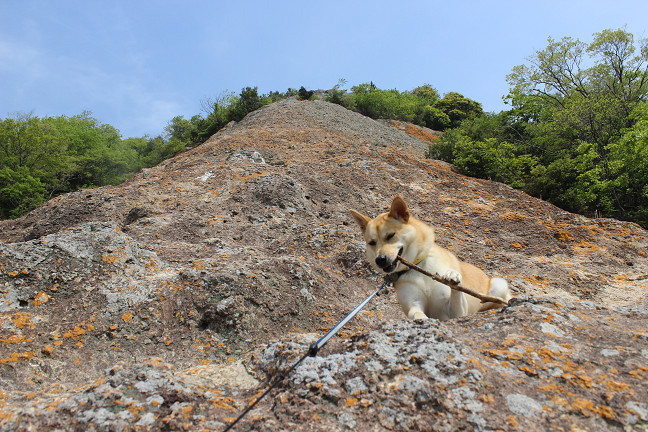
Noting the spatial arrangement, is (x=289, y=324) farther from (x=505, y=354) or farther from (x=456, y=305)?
(x=505, y=354)

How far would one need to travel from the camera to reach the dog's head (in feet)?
10.1

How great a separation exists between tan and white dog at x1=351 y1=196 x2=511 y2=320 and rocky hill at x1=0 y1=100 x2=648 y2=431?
383 millimetres

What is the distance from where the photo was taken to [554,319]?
8.30ft

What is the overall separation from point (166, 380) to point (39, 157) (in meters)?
35.3

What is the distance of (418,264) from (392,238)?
0.35 metres

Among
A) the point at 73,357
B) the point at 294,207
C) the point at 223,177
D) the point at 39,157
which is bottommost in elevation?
the point at 73,357

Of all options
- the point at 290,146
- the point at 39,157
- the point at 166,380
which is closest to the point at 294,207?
the point at 166,380

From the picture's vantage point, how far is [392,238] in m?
3.23

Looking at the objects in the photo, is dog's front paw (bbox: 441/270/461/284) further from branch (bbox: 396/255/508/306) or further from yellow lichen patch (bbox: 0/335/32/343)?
yellow lichen patch (bbox: 0/335/32/343)

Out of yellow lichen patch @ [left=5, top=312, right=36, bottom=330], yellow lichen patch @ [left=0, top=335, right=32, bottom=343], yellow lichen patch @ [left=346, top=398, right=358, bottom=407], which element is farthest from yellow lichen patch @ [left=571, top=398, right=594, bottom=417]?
yellow lichen patch @ [left=5, top=312, right=36, bottom=330]

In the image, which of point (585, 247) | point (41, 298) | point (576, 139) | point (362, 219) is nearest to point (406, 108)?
point (576, 139)

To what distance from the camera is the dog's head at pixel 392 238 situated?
3.08 metres

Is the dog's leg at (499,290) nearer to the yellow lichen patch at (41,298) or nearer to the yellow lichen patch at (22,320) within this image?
the yellow lichen patch at (22,320)

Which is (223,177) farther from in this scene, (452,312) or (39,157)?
(39,157)
